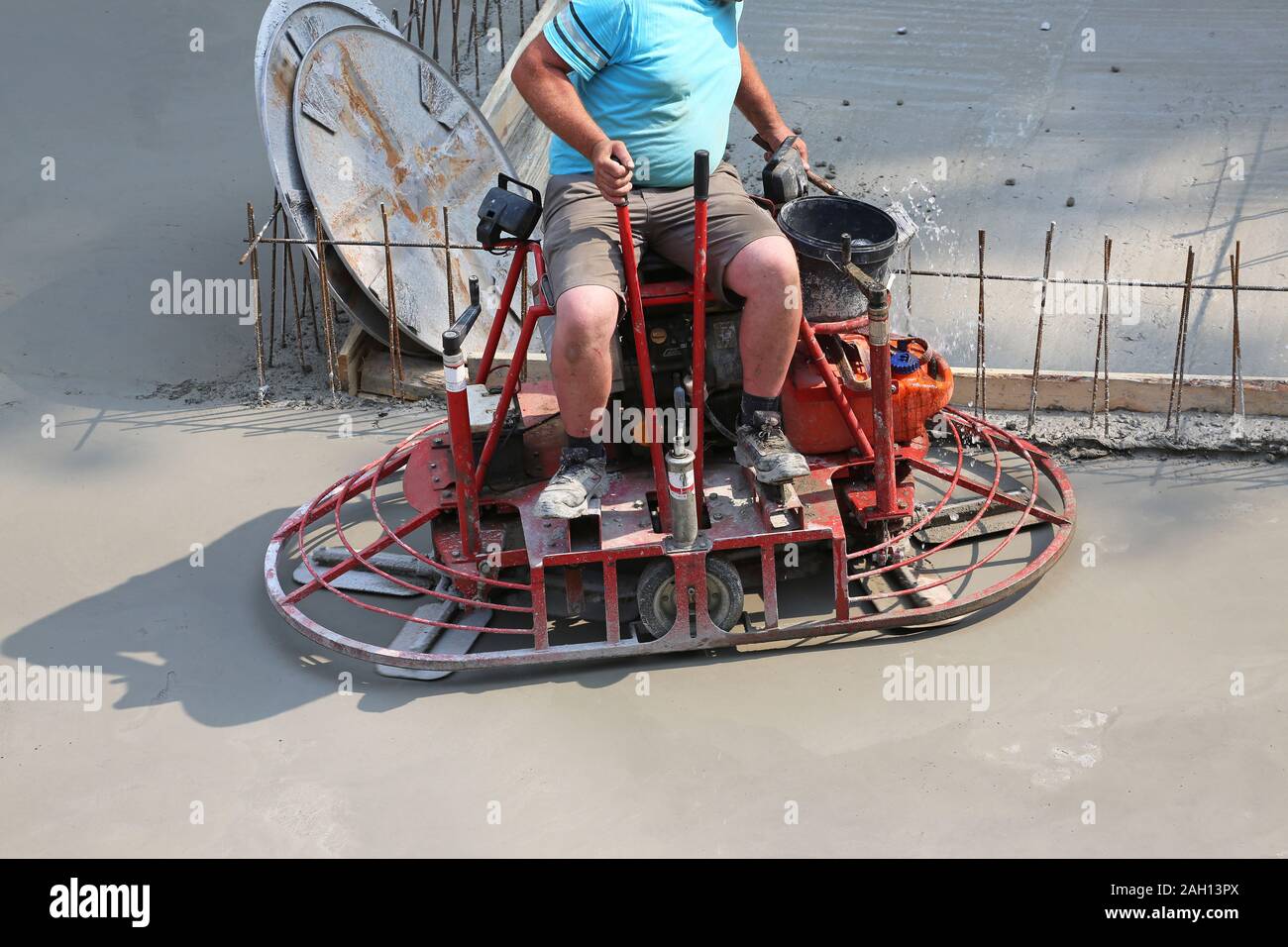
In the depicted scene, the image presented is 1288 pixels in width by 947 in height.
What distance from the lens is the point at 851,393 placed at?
19.4 feet

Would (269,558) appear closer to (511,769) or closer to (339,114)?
(511,769)

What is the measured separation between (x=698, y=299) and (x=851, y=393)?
1.00 metres

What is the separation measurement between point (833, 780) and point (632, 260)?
204 cm

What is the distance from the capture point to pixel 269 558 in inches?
249

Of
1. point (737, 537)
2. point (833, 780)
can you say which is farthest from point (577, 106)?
point (833, 780)

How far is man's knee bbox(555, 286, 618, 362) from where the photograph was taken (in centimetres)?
528

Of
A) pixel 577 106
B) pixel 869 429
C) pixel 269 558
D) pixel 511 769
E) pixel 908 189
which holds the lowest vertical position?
pixel 511 769

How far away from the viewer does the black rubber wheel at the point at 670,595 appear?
18.6ft

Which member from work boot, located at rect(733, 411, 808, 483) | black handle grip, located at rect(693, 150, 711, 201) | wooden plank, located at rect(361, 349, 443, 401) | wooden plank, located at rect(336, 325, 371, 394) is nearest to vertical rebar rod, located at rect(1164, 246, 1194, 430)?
work boot, located at rect(733, 411, 808, 483)

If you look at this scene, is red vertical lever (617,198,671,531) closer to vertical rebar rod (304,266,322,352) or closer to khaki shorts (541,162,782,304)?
khaki shorts (541,162,782,304)

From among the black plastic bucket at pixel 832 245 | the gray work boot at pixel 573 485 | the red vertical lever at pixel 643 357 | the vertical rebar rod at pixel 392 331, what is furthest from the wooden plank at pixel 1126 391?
the vertical rebar rod at pixel 392 331

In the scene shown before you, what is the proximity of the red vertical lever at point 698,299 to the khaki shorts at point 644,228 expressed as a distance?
80 millimetres

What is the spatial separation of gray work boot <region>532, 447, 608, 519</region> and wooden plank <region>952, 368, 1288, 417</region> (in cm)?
259

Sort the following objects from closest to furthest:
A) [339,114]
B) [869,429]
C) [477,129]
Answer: [869,429]
[339,114]
[477,129]
